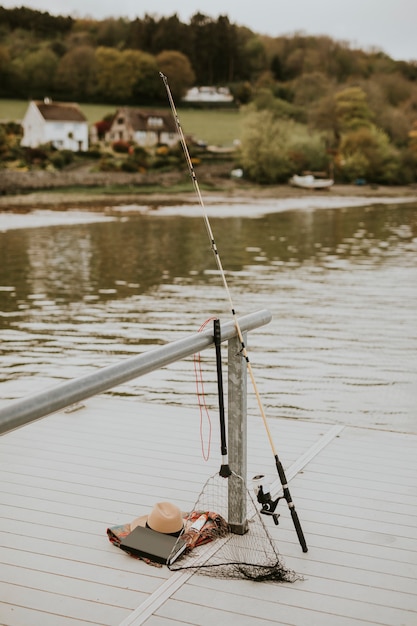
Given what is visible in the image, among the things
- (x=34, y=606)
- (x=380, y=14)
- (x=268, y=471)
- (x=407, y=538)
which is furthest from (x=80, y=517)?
(x=380, y=14)

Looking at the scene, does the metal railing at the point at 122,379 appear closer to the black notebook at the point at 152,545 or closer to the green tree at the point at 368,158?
the black notebook at the point at 152,545

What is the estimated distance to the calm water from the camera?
7598mm

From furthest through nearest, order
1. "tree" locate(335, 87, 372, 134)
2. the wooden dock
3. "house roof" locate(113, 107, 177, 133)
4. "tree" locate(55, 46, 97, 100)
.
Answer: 1. "tree" locate(55, 46, 97, 100)
2. "tree" locate(335, 87, 372, 134)
3. "house roof" locate(113, 107, 177, 133)
4. the wooden dock

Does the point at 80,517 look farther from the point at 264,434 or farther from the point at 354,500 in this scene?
the point at 264,434

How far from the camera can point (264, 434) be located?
4.66 meters

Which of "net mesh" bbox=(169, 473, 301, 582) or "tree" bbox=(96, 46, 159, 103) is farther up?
"tree" bbox=(96, 46, 159, 103)

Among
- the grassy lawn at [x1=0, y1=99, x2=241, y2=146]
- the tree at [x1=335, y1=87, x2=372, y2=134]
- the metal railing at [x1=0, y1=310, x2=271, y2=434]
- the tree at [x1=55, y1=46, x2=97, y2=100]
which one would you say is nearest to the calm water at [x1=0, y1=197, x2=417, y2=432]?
the metal railing at [x1=0, y1=310, x2=271, y2=434]

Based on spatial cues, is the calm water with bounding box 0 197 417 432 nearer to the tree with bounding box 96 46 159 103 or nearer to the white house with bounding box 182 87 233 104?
the tree with bounding box 96 46 159 103

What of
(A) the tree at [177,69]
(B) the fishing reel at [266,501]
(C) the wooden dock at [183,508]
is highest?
(A) the tree at [177,69]

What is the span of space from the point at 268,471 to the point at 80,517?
1018mm

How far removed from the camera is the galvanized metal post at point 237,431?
3170 millimetres

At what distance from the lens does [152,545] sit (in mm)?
3078

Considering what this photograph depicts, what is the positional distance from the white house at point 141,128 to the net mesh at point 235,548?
53897mm

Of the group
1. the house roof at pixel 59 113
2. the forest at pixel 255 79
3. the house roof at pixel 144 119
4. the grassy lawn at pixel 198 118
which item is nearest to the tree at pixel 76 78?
the forest at pixel 255 79
